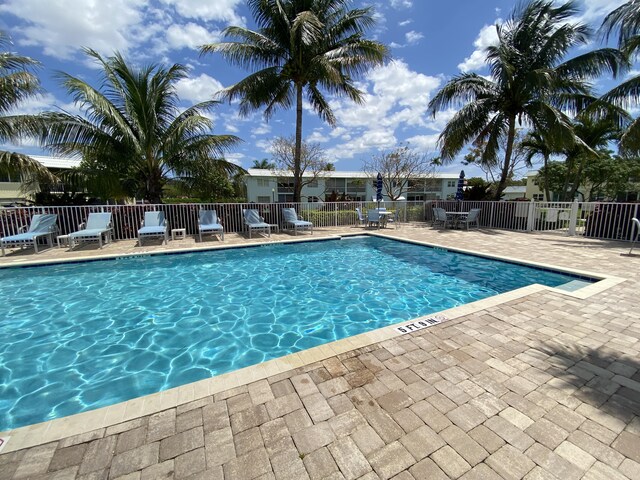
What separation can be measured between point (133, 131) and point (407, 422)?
1290cm

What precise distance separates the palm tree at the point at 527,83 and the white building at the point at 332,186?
18527mm

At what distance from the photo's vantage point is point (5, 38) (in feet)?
30.9

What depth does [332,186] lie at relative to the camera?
4094cm

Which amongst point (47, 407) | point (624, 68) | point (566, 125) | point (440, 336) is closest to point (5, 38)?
point (47, 407)

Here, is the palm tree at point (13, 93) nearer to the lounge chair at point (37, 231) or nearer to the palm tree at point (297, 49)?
the lounge chair at point (37, 231)

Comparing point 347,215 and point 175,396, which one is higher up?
point 347,215

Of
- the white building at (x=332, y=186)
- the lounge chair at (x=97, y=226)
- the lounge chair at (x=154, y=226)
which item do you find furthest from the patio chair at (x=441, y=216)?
the white building at (x=332, y=186)

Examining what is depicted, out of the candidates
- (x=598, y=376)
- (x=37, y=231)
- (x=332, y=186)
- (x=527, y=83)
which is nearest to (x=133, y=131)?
(x=37, y=231)

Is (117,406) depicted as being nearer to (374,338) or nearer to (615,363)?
(374,338)

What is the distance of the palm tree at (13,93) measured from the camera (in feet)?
30.2

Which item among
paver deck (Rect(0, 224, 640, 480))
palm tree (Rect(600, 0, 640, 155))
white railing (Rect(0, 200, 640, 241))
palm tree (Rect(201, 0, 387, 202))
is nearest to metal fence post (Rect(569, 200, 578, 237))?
white railing (Rect(0, 200, 640, 241))

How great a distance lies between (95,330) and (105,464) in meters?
3.29

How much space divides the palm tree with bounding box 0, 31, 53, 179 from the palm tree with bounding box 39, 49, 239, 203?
0.83 metres

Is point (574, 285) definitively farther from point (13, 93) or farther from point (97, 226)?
point (13, 93)
